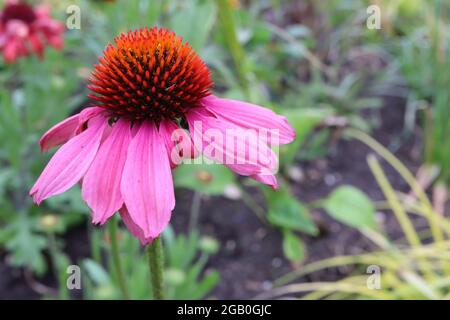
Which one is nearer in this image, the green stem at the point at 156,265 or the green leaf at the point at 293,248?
the green stem at the point at 156,265

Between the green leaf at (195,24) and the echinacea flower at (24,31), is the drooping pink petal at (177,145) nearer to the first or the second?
the green leaf at (195,24)

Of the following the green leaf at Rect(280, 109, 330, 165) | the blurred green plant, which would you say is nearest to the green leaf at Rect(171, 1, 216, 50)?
the green leaf at Rect(280, 109, 330, 165)

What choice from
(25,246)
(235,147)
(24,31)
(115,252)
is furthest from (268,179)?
(24,31)

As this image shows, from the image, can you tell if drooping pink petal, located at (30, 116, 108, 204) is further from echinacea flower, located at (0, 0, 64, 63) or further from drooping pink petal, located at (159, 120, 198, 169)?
echinacea flower, located at (0, 0, 64, 63)


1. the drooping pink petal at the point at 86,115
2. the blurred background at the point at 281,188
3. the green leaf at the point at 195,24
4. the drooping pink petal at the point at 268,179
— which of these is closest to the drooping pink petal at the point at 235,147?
the drooping pink petal at the point at 268,179

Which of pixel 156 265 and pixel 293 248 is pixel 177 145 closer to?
pixel 156 265

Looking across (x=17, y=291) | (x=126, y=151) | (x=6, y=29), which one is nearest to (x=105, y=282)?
(x=17, y=291)
